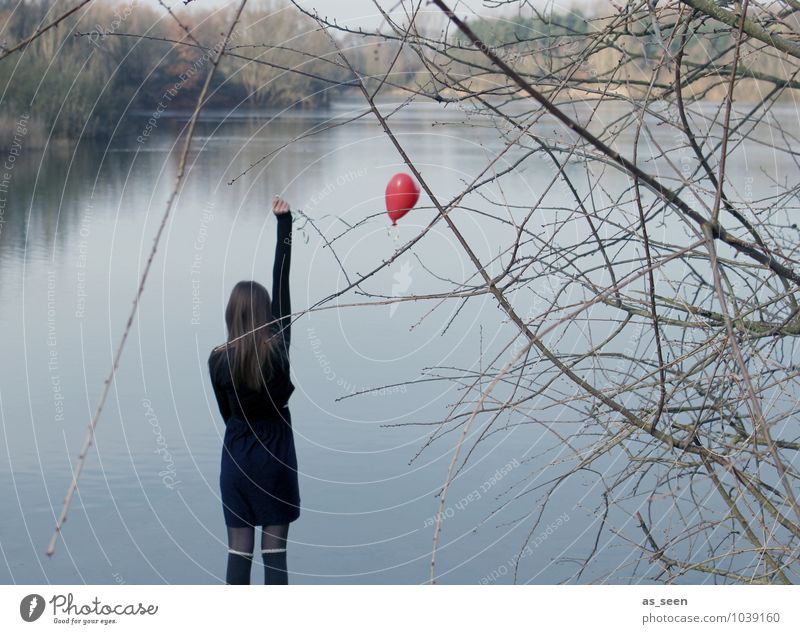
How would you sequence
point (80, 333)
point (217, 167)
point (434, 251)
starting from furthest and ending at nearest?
point (217, 167) < point (434, 251) < point (80, 333)

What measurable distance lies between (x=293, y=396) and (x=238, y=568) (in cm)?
271

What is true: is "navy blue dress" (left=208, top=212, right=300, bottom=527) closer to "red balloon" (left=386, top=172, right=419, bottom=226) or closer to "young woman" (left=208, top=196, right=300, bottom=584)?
"young woman" (left=208, top=196, right=300, bottom=584)

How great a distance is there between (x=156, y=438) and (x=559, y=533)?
77.8 inches

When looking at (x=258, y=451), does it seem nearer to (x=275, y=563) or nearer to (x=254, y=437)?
(x=254, y=437)

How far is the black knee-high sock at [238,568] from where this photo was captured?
277 centimetres

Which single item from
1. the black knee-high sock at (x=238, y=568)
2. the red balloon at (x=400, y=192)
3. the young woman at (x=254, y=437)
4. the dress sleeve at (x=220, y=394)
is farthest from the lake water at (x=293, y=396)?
the black knee-high sock at (x=238, y=568)

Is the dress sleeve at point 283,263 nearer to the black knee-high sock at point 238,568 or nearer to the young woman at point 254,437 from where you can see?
the young woman at point 254,437

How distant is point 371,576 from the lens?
354 centimetres

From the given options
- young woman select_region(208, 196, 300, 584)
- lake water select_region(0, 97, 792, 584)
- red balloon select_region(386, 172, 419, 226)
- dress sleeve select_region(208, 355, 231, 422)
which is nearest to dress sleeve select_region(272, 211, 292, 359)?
young woman select_region(208, 196, 300, 584)

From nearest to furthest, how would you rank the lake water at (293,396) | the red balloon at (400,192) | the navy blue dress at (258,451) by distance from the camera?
the navy blue dress at (258,451), the red balloon at (400,192), the lake water at (293,396)

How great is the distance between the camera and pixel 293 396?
5469mm
